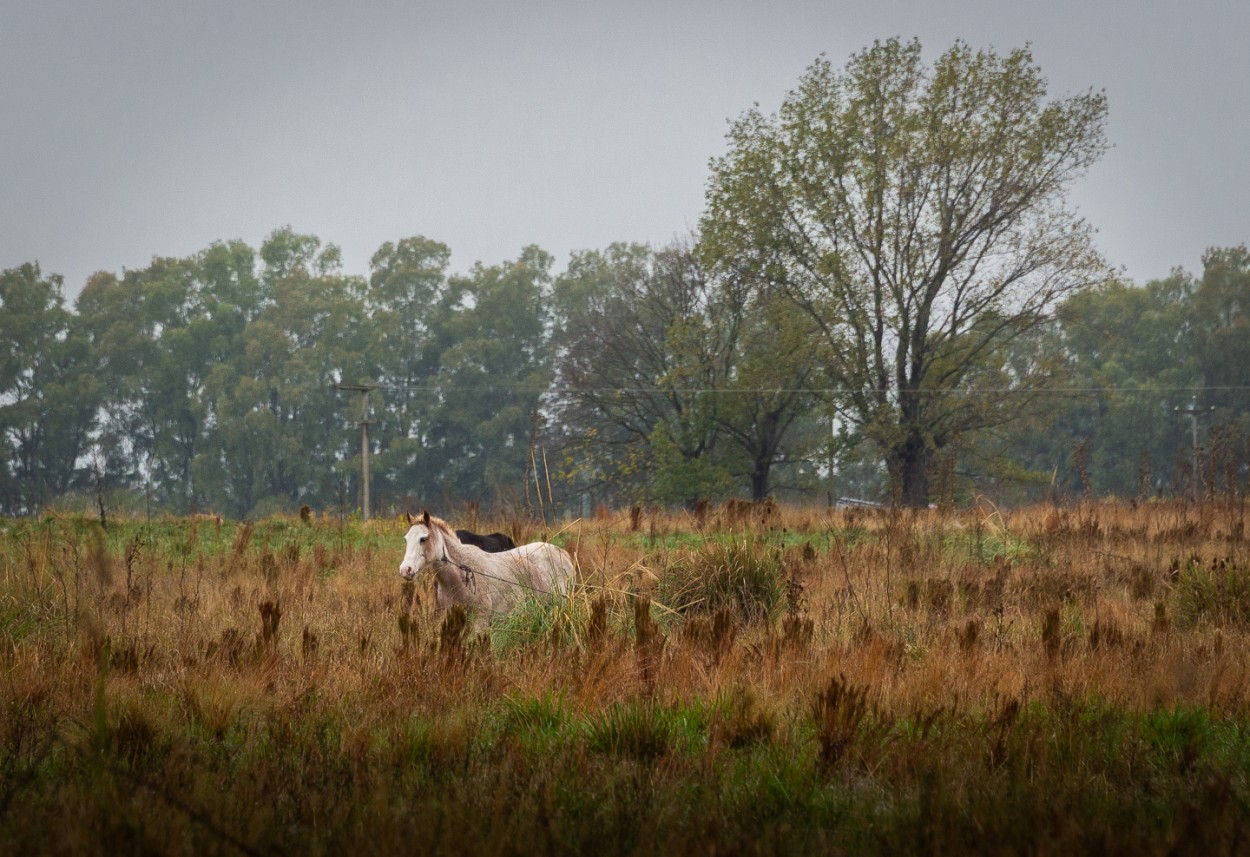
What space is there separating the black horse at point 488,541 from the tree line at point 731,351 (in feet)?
3.02

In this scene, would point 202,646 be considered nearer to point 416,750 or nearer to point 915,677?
point 416,750

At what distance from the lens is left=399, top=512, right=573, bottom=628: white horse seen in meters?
8.34

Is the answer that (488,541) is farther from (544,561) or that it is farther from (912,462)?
(912,462)

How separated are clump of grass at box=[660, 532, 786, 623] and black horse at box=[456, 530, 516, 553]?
5.66ft

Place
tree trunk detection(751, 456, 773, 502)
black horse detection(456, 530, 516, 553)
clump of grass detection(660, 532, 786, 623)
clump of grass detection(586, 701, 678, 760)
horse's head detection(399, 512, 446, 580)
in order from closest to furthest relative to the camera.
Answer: clump of grass detection(586, 701, 678, 760), horse's head detection(399, 512, 446, 580), clump of grass detection(660, 532, 786, 623), black horse detection(456, 530, 516, 553), tree trunk detection(751, 456, 773, 502)

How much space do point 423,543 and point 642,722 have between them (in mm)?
4367

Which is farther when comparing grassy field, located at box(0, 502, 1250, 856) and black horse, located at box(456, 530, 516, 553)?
black horse, located at box(456, 530, 516, 553)

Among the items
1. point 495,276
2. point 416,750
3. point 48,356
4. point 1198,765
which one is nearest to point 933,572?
point 1198,765

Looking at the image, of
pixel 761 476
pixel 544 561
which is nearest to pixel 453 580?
pixel 544 561

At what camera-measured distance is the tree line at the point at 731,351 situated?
31.3 meters

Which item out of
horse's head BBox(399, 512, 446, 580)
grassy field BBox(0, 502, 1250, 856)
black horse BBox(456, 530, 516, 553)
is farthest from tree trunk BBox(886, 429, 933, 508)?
horse's head BBox(399, 512, 446, 580)

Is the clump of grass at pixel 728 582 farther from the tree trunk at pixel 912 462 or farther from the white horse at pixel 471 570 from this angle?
the tree trunk at pixel 912 462

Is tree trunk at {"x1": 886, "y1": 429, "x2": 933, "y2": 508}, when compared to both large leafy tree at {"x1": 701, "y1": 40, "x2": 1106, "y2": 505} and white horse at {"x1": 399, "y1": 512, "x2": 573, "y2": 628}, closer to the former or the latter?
large leafy tree at {"x1": 701, "y1": 40, "x2": 1106, "y2": 505}

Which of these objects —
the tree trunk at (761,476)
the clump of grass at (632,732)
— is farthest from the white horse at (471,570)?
the tree trunk at (761,476)
